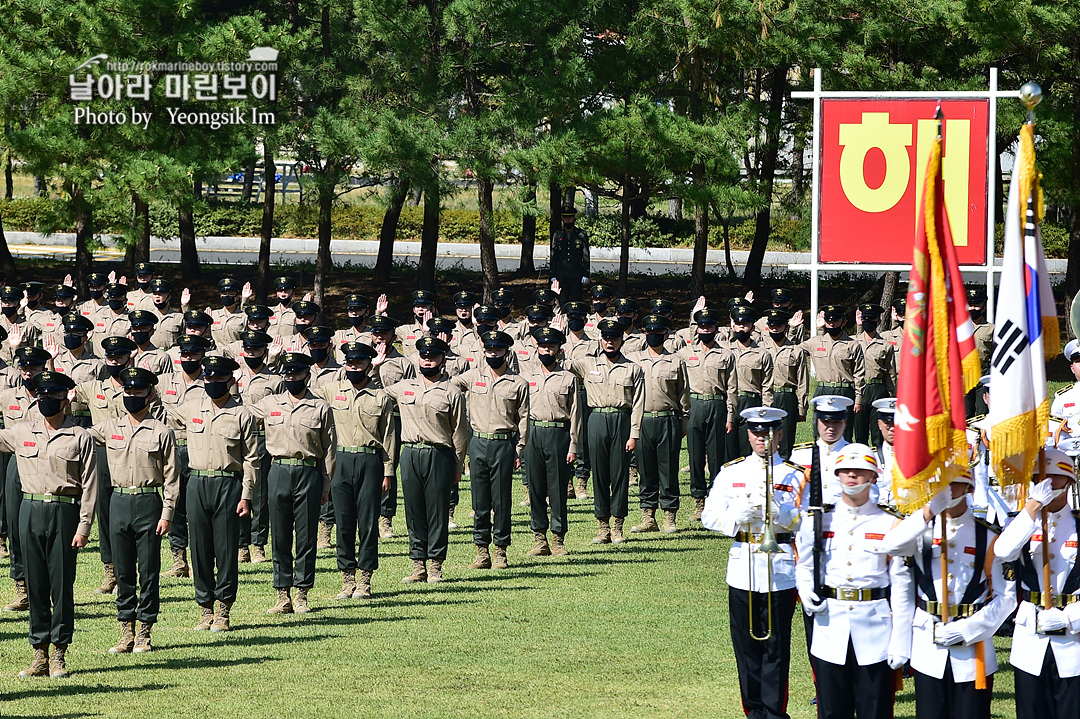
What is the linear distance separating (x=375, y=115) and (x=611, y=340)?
13.1 meters

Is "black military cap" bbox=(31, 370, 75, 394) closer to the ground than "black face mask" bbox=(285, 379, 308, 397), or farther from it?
farther from it

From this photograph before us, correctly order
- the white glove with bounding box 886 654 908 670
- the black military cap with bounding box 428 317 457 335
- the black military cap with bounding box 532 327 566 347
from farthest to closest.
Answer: the black military cap with bounding box 428 317 457 335, the black military cap with bounding box 532 327 566 347, the white glove with bounding box 886 654 908 670

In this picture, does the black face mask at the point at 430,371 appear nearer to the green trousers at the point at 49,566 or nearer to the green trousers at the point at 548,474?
the green trousers at the point at 548,474

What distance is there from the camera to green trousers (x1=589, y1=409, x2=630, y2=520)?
14828 millimetres

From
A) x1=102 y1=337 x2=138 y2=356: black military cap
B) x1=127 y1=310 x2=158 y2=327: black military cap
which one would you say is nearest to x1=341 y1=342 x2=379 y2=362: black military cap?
x1=102 y1=337 x2=138 y2=356: black military cap

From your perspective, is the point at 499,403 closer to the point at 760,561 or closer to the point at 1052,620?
the point at 760,561

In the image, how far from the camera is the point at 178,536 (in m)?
13.5

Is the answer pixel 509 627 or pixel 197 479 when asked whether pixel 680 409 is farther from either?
pixel 197 479

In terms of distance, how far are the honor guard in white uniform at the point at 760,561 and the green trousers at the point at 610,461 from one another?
5.97 m

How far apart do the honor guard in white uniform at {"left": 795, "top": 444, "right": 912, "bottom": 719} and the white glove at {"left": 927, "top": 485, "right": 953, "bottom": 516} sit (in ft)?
0.94

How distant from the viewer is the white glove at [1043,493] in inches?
299

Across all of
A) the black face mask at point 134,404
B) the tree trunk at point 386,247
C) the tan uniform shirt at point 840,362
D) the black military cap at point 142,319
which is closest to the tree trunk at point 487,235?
→ the tree trunk at point 386,247

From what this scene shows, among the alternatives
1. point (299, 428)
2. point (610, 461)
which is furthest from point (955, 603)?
point (610, 461)

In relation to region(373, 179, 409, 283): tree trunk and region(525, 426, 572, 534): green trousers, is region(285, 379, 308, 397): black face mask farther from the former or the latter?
region(373, 179, 409, 283): tree trunk
